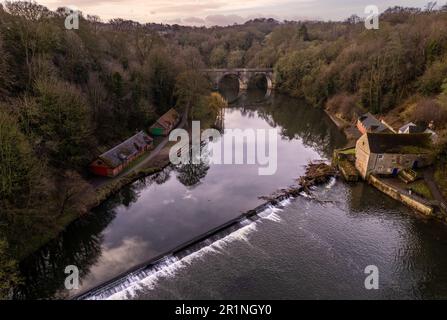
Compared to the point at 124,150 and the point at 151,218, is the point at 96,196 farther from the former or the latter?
the point at 124,150

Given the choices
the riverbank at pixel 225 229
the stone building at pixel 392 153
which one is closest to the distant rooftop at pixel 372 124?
the stone building at pixel 392 153

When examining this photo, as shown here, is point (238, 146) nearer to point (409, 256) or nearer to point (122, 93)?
point (122, 93)

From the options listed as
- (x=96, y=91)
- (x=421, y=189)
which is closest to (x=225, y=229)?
(x=421, y=189)

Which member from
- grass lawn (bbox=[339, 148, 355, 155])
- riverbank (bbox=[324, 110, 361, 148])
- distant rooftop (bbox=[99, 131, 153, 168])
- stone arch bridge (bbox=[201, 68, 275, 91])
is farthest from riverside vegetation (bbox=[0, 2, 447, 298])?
grass lawn (bbox=[339, 148, 355, 155])

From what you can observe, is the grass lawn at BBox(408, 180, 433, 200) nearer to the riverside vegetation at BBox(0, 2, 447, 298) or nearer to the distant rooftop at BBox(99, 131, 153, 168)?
the riverside vegetation at BBox(0, 2, 447, 298)
